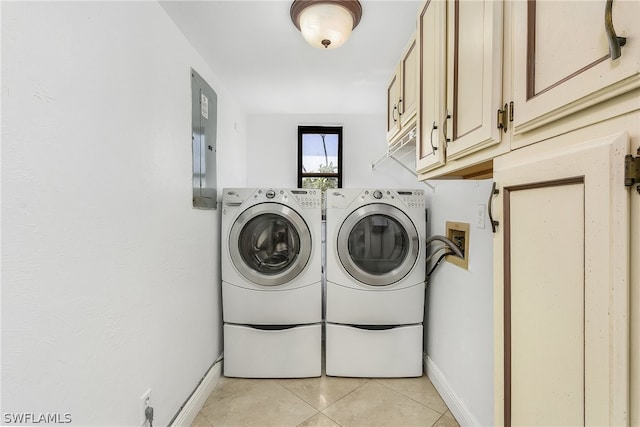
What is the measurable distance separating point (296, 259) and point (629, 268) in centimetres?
171

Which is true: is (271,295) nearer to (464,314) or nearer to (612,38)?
(464,314)

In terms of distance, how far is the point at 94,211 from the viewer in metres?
0.94

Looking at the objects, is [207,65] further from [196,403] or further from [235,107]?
[196,403]

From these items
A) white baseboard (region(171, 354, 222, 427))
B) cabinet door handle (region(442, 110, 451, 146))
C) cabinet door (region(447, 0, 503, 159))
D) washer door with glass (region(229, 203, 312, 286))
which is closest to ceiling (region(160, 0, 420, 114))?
cabinet door (region(447, 0, 503, 159))

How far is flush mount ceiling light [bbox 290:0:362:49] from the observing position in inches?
50.8

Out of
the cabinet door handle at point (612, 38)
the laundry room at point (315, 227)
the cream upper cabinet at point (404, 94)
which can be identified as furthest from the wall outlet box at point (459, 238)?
the cabinet door handle at point (612, 38)

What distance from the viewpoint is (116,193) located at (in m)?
1.04

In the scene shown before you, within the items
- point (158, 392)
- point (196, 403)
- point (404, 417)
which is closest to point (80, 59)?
point (158, 392)

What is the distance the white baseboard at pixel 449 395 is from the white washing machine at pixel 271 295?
0.80 m

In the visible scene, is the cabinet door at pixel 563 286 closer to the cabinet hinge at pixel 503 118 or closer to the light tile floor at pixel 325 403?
the cabinet hinge at pixel 503 118

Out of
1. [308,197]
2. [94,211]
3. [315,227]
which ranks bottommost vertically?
[315,227]

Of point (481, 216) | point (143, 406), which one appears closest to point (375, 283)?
point (481, 216)

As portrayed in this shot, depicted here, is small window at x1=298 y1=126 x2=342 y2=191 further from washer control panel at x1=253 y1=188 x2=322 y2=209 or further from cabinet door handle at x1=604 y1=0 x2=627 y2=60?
cabinet door handle at x1=604 y1=0 x2=627 y2=60

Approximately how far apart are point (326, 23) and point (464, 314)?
66.0 inches
